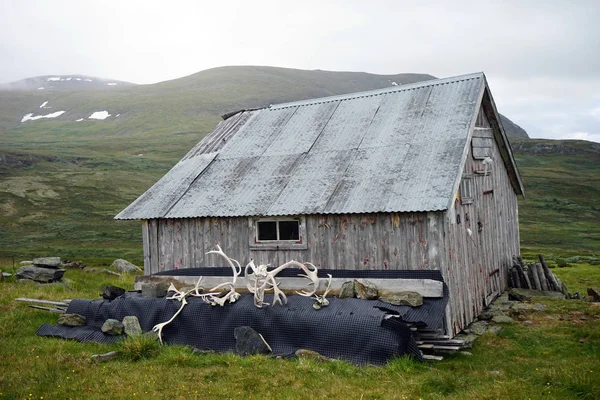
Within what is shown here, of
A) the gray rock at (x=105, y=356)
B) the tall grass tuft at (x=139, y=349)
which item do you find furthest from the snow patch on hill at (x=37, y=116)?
the gray rock at (x=105, y=356)

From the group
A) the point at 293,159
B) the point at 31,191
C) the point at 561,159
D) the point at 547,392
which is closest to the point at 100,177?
the point at 31,191

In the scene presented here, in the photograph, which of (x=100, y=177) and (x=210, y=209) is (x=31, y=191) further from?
(x=210, y=209)

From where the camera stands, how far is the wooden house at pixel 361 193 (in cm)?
1265

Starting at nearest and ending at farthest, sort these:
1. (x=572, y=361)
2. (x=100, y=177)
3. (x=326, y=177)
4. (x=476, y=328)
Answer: (x=572, y=361), (x=476, y=328), (x=326, y=177), (x=100, y=177)

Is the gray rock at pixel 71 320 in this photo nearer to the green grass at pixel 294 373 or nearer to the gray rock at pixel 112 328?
the green grass at pixel 294 373

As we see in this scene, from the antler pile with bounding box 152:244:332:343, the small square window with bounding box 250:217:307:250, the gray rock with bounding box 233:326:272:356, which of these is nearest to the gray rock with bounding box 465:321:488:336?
the antler pile with bounding box 152:244:332:343

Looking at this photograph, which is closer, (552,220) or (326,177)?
(326,177)

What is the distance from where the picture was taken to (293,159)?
1587 centimetres

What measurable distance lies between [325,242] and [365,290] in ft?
7.10

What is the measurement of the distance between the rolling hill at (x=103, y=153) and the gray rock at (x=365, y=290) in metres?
27.6

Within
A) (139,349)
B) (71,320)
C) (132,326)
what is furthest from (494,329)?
(71,320)

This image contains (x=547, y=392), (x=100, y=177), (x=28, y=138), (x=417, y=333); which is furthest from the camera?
(x=28, y=138)

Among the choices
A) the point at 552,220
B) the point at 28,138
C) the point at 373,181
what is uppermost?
the point at 28,138

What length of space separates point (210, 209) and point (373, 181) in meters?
4.49
